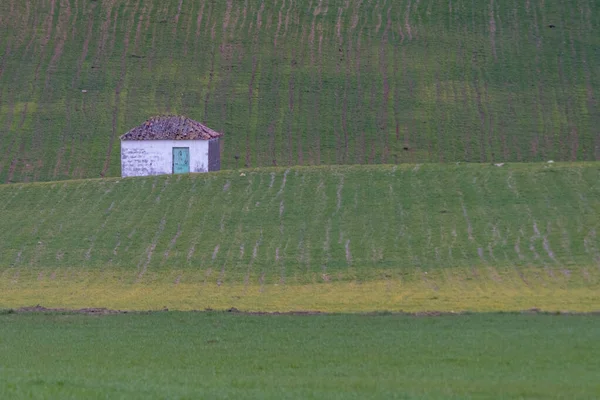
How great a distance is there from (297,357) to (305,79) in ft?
143

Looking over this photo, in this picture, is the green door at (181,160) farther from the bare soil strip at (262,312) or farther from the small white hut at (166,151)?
the bare soil strip at (262,312)

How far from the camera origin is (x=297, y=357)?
19562mm

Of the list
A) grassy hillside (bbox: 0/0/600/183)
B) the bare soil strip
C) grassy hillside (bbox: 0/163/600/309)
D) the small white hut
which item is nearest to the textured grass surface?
the bare soil strip

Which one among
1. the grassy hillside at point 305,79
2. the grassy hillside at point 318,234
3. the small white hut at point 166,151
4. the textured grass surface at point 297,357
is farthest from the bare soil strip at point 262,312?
the grassy hillside at point 305,79

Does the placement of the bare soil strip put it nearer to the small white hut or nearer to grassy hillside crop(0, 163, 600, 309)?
grassy hillside crop(0, 163, 600, 309)

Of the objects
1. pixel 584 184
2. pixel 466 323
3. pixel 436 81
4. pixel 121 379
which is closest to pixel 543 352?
pixel 466 323

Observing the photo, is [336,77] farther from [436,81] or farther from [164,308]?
[164,308]

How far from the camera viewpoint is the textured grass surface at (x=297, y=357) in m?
15.6

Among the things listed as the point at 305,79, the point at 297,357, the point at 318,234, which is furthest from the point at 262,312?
the point at 305,79

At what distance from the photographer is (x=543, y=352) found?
19156mm

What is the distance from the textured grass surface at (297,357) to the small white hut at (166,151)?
67.9ft

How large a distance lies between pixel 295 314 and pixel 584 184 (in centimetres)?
1923

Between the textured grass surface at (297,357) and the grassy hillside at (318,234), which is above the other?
the textured grass surface at (297,357)

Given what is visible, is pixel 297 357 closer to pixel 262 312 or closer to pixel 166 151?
pixel 262 312
